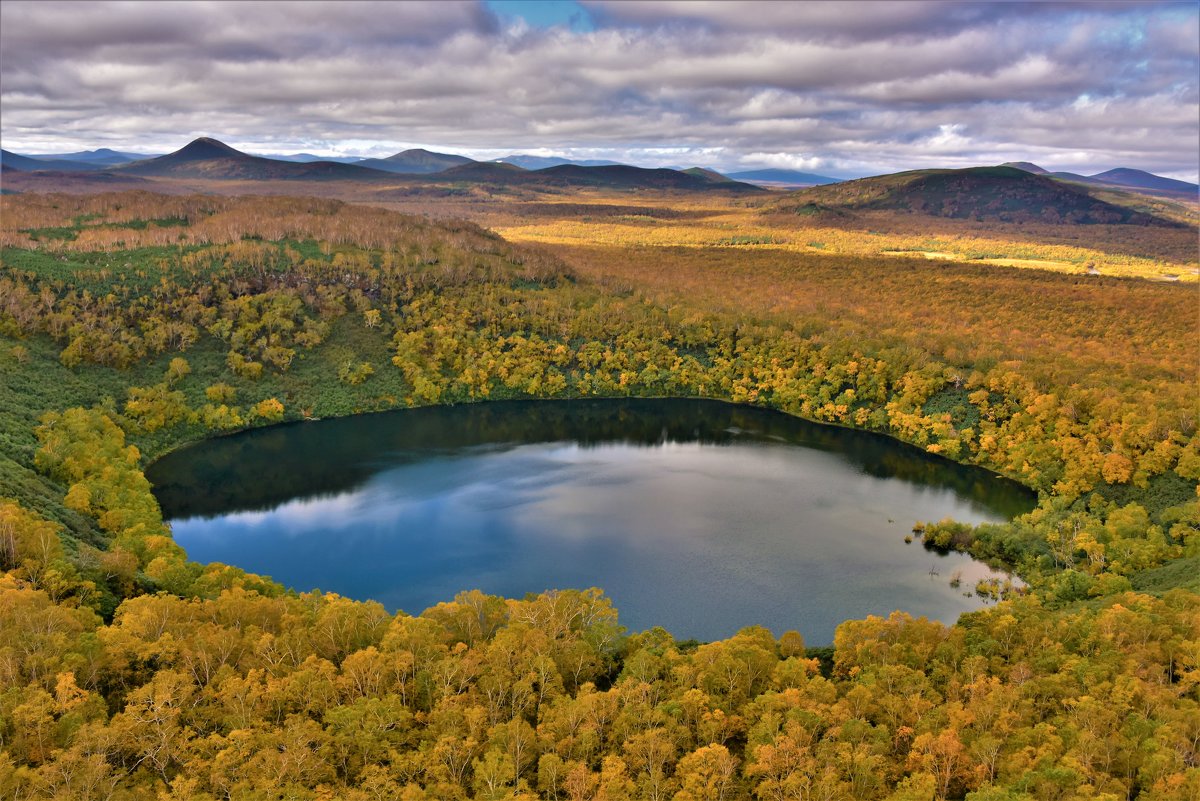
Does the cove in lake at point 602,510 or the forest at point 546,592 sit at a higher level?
the forest at point 546,592

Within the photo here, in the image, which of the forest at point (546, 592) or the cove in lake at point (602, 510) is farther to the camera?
the cove in lake at point (602, 510)

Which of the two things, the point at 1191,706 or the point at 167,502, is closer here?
the point at 1191,706

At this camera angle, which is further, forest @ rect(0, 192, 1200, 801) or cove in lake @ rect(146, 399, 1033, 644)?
cove in lake @ rect(146, 399, 1033, 644)

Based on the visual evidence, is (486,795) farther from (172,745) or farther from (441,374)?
(441,374)

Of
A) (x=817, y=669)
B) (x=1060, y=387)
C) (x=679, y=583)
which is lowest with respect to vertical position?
(x=679, y=583)

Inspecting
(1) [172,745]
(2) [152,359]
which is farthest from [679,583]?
(2) [152,359]
